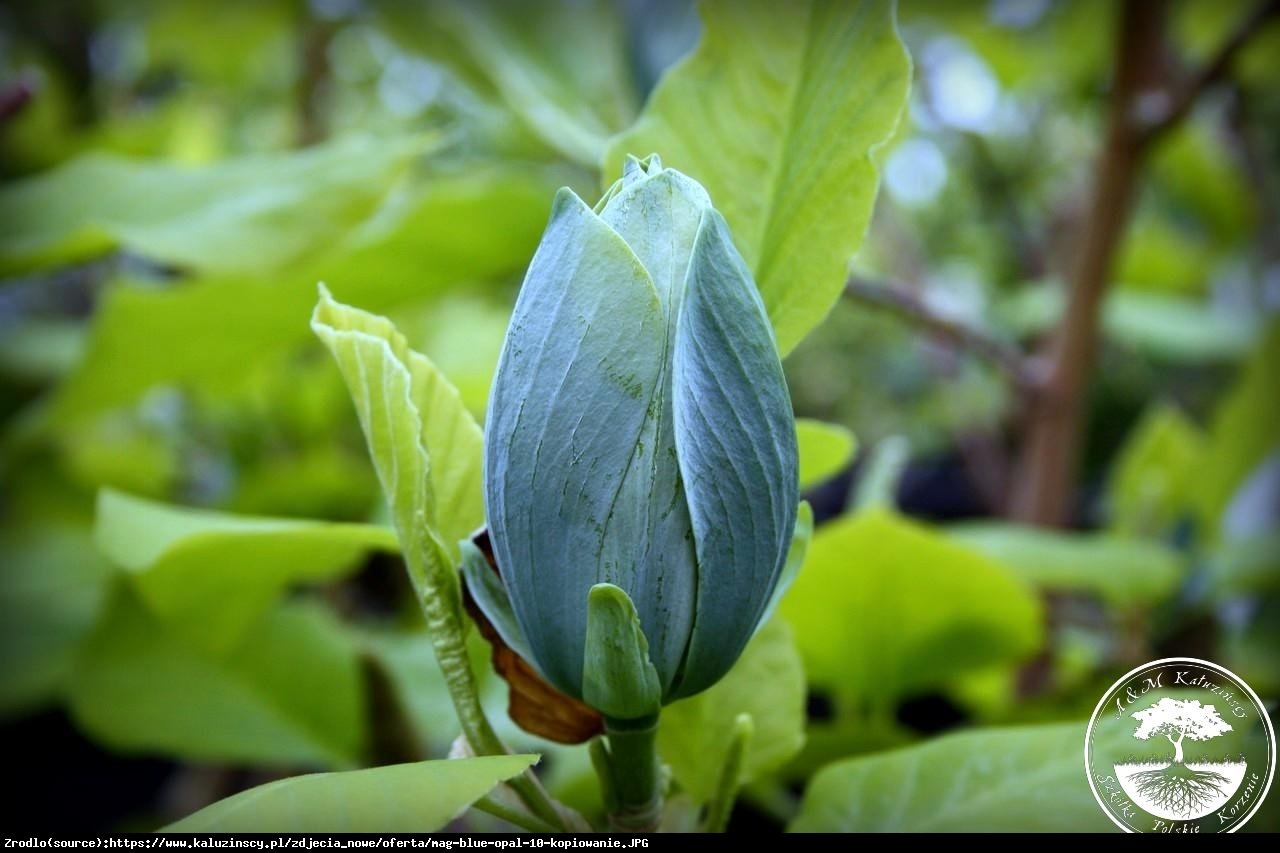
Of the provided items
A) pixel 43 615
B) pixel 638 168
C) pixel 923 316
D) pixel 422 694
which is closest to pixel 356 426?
pixel 43 615

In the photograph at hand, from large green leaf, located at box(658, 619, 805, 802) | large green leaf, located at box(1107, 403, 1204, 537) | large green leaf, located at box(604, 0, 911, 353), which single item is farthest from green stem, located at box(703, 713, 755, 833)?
large green leaf, located at box(1107, 403, 1204, 537)

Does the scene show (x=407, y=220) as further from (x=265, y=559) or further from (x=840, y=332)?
(x=840, y=332)

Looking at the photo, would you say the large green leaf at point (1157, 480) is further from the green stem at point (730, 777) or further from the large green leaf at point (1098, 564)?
the green stem at point (730, 777)

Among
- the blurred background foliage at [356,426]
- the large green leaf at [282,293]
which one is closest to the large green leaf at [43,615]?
the blurred background foliage at [356,426]

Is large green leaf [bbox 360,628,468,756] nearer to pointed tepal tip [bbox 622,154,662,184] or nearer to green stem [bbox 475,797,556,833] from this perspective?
green stem [bbox 475,797,556,833]

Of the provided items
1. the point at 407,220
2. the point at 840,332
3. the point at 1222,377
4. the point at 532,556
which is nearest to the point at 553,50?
the point at 407,220
